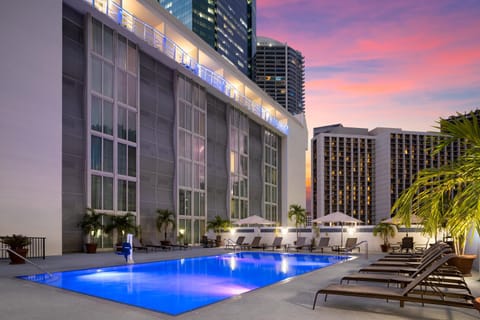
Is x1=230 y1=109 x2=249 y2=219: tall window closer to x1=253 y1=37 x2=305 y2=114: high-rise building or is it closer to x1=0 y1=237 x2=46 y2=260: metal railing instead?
x1=0 y1=237 x2=46 y2=260: metal railing

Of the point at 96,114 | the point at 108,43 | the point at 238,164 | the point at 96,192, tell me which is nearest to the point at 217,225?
the point at 238,164

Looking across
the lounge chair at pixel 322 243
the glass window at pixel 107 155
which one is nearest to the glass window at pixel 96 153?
the glass window at pixel 107 155

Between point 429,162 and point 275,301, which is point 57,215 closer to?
point 275,301

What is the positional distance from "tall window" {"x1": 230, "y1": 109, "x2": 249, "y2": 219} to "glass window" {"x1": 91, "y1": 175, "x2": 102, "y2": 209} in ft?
46.4

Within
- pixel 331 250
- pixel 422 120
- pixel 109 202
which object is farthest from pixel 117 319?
pixel 422 120

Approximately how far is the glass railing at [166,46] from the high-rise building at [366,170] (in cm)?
5444

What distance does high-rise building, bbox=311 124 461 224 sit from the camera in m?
84.7

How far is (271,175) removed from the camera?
135 ft

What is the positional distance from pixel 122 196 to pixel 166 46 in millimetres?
9093

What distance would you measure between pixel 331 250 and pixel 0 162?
1539cm

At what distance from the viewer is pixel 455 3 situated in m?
17.0

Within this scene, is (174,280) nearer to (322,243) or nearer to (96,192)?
(96,192)

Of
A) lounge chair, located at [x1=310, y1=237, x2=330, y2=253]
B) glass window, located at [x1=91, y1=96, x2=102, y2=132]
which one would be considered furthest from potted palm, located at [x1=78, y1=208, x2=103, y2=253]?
lounge chair, located at [x1=310, y1=237, x2=330, y2=253]

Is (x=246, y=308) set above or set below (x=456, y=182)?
below
